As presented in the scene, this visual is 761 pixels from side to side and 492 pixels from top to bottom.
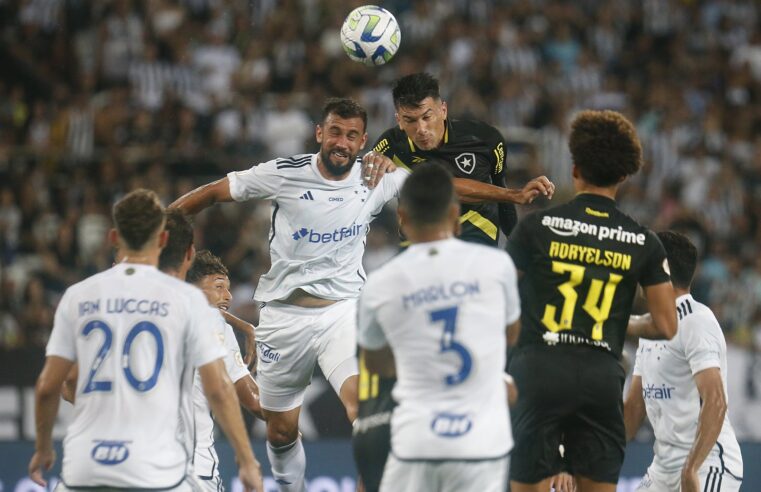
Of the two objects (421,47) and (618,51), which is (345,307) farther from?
(618,51)

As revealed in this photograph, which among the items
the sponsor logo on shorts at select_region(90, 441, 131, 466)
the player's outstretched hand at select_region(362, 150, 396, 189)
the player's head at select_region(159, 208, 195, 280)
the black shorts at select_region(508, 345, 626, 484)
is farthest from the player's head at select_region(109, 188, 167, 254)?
the player's outstretched hand at select_region(362, 150, 396, 189)

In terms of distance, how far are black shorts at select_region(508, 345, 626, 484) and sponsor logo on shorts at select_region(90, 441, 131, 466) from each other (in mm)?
2096

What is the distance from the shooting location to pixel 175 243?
6664 millimetres

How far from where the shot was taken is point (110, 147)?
16.4m

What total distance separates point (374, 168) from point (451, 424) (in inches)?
128

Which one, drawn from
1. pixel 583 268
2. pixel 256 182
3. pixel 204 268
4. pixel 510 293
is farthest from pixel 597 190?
pixel 204 268

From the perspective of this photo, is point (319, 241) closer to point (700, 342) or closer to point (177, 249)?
point (177, 249)

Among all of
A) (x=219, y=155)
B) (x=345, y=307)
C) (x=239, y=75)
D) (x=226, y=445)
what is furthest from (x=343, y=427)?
(x=239, y=75)

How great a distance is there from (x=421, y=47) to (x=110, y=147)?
524cm

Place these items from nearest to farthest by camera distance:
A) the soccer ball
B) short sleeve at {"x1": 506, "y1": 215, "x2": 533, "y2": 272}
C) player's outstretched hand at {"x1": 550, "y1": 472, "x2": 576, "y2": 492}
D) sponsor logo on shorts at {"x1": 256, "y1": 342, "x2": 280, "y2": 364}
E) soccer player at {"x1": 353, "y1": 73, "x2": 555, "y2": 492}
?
1. short sleeve at {"x1": 506, "y1": 215, "x2": 533, "y2": 272}
2. player's outstretched hand at {"x1": 550, "y1": 472, "x2": 576, "y2": 492}
3. soccer player at {"x1": 353, "y1": 73, "x2": 555, "y2": 492}
4. sponsor logo on shorts at {"x1": 256, "y1": 342, "x2": 280, "y2": 364}
5. the soccer ball

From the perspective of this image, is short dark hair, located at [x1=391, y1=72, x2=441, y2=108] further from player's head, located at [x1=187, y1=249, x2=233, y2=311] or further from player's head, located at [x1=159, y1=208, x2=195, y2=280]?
player's head, located at [x1=159, y1=208, x2=195, y2=280]

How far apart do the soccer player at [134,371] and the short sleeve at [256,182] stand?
2346 millimetres

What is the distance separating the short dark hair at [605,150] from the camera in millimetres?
6504

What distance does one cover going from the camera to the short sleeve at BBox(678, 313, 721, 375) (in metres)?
7.48
